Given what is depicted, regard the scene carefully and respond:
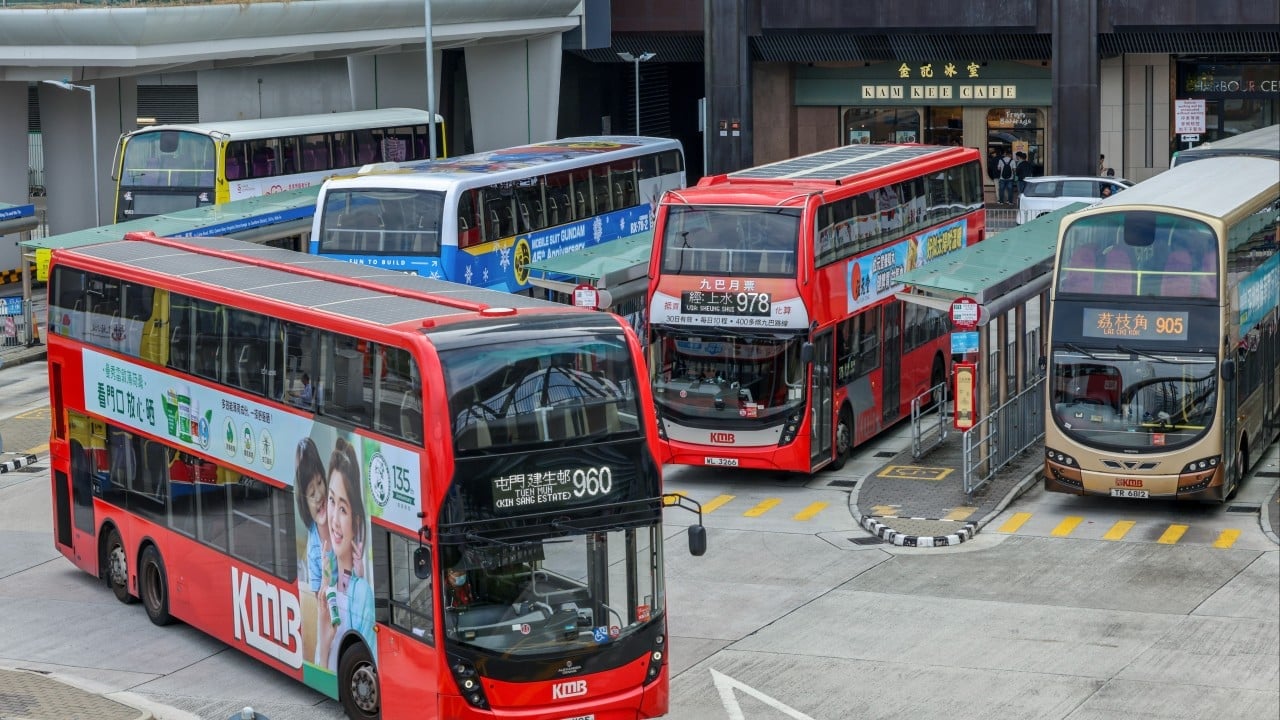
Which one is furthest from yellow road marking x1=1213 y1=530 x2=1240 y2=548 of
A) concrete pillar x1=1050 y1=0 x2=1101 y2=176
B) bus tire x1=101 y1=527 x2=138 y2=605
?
concrete pillar x1=1050 y1=0 x2=1101 y2=176

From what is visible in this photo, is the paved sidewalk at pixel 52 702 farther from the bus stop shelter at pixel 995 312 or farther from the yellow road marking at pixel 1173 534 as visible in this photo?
the yellow road marking at pixel 1173 534

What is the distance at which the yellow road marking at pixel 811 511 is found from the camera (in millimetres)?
22531

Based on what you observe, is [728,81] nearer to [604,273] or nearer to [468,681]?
[604,273]

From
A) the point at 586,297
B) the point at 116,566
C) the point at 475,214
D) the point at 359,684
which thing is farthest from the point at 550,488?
the point at 475,214

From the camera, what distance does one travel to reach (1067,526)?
Answer: 21641 millimetres

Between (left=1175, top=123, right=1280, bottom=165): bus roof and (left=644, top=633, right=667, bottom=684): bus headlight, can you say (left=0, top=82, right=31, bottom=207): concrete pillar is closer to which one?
(left=1175, top=123, right=1280, bottom=165): bus roof

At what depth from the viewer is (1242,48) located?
45.1 meters

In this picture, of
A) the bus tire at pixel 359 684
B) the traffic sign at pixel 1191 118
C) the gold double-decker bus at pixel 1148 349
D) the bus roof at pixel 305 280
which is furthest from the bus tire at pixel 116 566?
the traffic sign at pixel 1191 118

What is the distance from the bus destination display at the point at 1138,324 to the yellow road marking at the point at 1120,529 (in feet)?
7.40

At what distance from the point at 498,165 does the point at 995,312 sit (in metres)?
9.39

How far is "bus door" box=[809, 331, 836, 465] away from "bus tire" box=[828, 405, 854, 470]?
0.37 m

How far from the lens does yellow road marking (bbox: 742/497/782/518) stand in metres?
22.8

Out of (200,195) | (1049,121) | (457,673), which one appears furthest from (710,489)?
(1049,121)

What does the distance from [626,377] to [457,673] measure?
255cm
